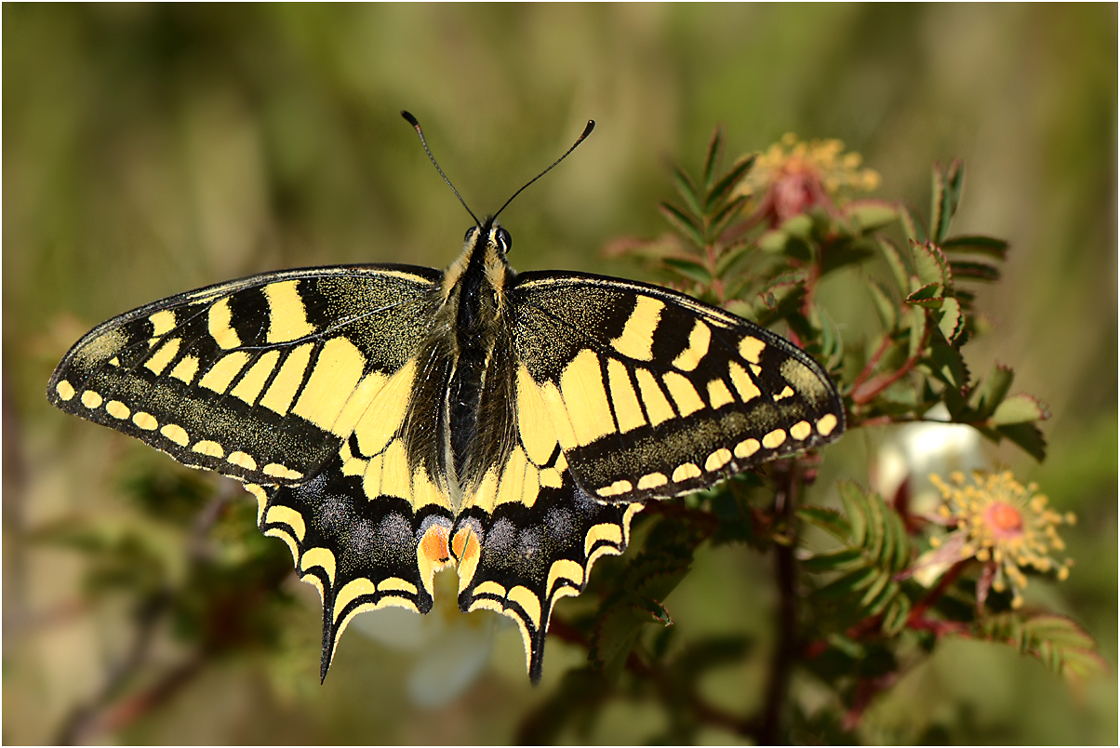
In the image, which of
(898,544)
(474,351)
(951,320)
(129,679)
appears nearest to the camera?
(951,320)

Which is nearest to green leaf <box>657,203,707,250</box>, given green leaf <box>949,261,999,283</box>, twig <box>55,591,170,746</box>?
green leaf <box>949,261,999,283</box>

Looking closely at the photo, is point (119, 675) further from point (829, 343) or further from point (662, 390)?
point (829, 343)

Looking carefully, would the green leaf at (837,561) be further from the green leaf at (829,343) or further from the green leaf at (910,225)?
the green leaf at (910,225)

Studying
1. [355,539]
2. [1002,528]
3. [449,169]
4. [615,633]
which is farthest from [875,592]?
[449,169]

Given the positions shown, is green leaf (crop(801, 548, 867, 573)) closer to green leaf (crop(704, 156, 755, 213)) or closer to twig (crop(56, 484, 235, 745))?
green leaf (crop(704, 156, 755, 213))

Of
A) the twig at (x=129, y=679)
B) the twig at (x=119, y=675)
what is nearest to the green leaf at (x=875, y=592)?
the twig at (x=129, y=679)

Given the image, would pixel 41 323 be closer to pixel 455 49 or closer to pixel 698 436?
pixel 455 49
